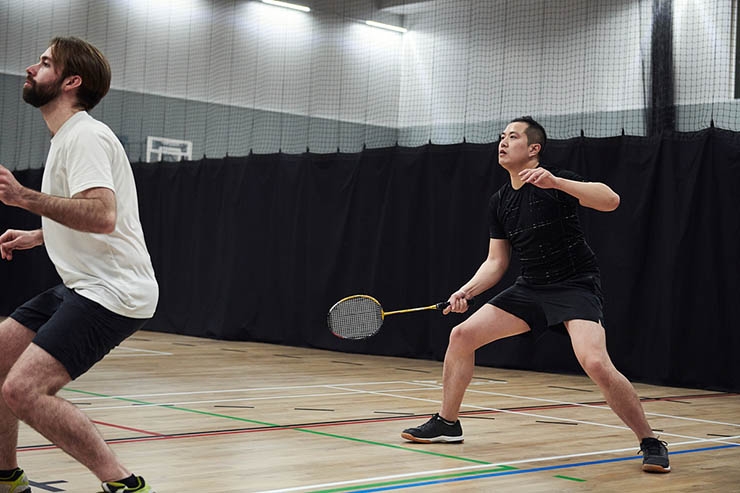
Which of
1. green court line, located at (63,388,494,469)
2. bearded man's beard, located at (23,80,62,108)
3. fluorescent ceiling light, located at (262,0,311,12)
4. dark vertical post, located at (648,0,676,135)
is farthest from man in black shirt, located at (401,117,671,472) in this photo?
fluorescent ceiling light, located at (262,0,311,12)

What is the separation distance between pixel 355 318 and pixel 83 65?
263 cm

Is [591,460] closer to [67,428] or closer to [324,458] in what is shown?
[324,458]

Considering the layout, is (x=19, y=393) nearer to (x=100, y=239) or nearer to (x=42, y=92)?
(x=100, y=239)

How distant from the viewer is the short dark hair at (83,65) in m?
2.89

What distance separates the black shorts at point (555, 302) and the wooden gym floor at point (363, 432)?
0.63 m

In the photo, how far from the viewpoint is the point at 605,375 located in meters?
4.16

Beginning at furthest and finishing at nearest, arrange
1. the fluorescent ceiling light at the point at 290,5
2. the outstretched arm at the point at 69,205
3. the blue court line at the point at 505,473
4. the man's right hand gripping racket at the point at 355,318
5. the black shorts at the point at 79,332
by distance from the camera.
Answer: the fluorescent ceiling light at the point at 290,5
the man's right hand gripping racket at the point at 355,318
the blue court line at the point at 505,473
the black shorts at the point at 79,332
the outstretched arm at the point at 69,205

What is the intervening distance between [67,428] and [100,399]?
3.51 m

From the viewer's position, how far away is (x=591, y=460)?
4.48 metres

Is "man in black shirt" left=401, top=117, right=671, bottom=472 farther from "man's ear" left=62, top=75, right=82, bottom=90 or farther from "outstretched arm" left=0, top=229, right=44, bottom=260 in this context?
"man's ear" left=62, top=75, right=82, bottom=90

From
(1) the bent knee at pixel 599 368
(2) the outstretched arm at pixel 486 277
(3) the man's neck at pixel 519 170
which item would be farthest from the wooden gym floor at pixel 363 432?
(3) the man's neck at pixel 519 170

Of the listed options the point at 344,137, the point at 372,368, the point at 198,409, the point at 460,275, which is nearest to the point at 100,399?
the point at 198,409

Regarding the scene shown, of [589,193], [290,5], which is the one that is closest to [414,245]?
[589,193]

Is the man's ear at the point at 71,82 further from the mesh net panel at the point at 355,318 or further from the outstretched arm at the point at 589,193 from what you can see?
the mesh net panel at the point at 355,318
